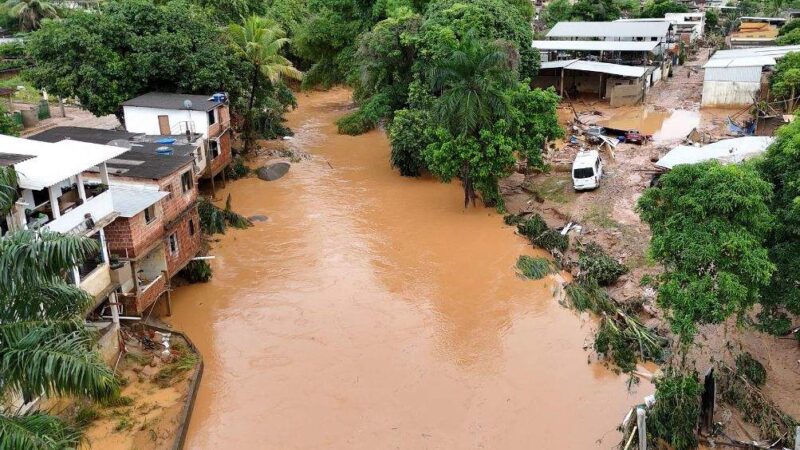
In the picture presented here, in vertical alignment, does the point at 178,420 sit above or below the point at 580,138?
below

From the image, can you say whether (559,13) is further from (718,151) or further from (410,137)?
(718,151)

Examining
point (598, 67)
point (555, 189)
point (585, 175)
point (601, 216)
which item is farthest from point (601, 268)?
point (598, 67)

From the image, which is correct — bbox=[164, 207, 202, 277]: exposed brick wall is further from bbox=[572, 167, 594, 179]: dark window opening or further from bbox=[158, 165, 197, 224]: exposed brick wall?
bbox=[572, 167, 594, 179]: dark window opening

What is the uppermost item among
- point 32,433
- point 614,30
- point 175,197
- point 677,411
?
point 614,30

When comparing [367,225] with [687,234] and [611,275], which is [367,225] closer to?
[611,275]

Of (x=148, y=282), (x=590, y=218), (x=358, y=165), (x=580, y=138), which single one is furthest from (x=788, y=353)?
(x=358, y=165)

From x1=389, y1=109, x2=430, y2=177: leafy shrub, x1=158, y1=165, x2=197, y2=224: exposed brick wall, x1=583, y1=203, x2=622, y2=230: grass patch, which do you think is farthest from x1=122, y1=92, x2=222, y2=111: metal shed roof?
x1=583, y1=203, x2=622, y2=230: grass patch
